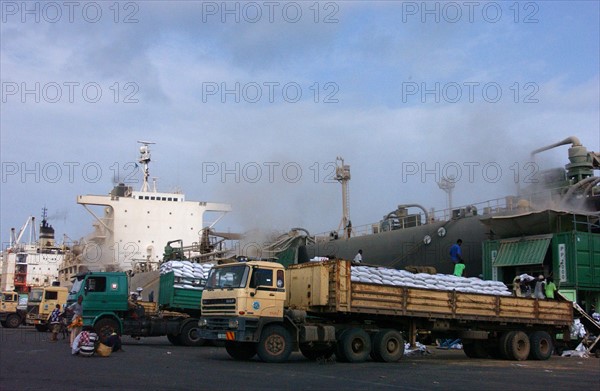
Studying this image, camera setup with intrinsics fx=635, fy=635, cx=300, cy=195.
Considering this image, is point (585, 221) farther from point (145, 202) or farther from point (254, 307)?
point (145, 202)

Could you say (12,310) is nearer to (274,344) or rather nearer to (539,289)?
(274,344)

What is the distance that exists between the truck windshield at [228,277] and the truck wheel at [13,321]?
2485 centimetres

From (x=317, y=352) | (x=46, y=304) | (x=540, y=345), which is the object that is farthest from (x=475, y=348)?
(x=46, y=304)

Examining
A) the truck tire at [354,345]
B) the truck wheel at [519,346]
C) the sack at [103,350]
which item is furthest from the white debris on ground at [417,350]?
the sack at [103,350]

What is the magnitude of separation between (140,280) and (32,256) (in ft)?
74.9

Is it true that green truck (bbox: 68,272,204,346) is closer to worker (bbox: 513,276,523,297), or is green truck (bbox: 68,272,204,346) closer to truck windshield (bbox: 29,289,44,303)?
worker (bbox: 513,276,523,297)

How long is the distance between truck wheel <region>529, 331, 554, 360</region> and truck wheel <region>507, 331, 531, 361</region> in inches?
8.6

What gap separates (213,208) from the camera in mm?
46469

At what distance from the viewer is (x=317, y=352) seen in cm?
1605

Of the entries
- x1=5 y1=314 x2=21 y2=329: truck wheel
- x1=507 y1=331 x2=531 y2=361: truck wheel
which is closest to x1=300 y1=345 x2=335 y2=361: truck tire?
x1=507 y1=331 x2=531 y2=361: truck wheel

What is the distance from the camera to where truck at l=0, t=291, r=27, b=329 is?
1420 inches

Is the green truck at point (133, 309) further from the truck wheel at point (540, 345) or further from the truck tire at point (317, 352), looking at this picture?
the truck wheel at point (540, 345)

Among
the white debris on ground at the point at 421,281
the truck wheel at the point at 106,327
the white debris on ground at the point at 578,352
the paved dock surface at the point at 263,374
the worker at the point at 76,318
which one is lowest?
the white debris on ground at the point at 578,352

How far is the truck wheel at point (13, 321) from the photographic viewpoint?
35938 millimetres
